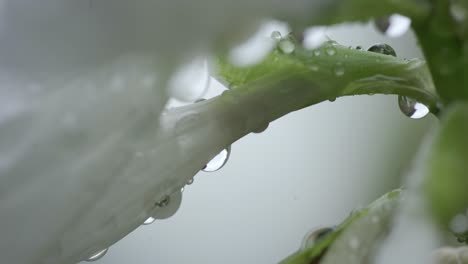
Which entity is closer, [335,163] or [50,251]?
[50,251]

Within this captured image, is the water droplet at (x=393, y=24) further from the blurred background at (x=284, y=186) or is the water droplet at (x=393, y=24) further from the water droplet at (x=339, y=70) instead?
the blurred background at (x=284, y=186)

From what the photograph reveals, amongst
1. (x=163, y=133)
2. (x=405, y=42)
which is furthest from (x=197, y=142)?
(x=405, y=42)

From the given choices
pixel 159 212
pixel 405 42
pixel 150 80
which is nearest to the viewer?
pixel 150 80

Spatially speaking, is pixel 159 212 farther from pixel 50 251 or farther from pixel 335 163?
pixel 335 163

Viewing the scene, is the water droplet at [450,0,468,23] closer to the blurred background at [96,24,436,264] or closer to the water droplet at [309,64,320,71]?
the water droplet at [309,64,320,71]

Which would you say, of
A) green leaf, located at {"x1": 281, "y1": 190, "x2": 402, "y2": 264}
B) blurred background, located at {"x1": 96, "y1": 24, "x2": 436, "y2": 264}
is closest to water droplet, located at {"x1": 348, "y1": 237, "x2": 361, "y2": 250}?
green leaf, located at {"x1": 281, "y1": 190, "x2": 402, "y2": 264}
